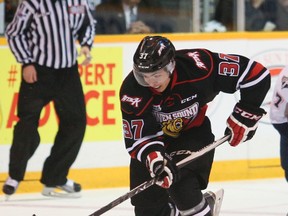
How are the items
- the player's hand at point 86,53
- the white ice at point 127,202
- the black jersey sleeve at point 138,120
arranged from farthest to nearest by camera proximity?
the player's hand at point 86,53 → the white ice at point 127,202 → the black jersey sleeve at point 138,120

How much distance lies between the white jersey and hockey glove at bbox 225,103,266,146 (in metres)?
0.52

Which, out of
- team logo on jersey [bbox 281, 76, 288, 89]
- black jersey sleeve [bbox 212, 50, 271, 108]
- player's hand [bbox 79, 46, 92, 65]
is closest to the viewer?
black jersey sleeve [bbox 212, 50, 271, 108]

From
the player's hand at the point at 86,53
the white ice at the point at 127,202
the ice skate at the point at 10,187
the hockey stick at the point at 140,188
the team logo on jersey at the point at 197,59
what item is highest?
the team logo on jersey at the point at 197,59

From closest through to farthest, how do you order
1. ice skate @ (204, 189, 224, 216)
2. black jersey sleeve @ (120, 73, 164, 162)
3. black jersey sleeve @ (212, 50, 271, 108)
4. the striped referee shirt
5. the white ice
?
black jersey sleeve @ (120, 73, 164, 162), black jersey sleeve @ (212, 50, 271, 108), ice skate @ (204, 189, 224, 216), the white ice, the striped referee shirt

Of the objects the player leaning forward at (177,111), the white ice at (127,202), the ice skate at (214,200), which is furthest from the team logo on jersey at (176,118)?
the white ice at (127,202)

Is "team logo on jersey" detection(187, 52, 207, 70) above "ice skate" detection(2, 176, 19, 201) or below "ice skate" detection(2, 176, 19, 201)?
above

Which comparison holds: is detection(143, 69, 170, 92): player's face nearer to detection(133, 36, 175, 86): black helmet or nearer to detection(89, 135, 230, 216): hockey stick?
detection(133, 36, 175, 86): black helmet

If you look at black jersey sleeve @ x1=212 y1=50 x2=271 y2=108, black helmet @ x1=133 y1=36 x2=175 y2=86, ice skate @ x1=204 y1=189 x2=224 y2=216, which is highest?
black helmet @ x1=133 y1=36 x2=175 y2=86

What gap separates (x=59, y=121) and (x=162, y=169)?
2062 mm

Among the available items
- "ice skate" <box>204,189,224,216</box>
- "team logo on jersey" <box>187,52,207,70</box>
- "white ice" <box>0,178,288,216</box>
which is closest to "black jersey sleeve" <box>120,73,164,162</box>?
"team logo on jersey" <box>187,52,207,70</box>

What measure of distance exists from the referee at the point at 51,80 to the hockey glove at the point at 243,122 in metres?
1.82

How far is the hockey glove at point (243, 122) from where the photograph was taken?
365 centimetres

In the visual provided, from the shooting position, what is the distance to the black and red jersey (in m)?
3.53

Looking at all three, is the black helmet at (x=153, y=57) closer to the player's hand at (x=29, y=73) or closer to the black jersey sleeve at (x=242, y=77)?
the black jersey sleeve at (x=242, y=77)
